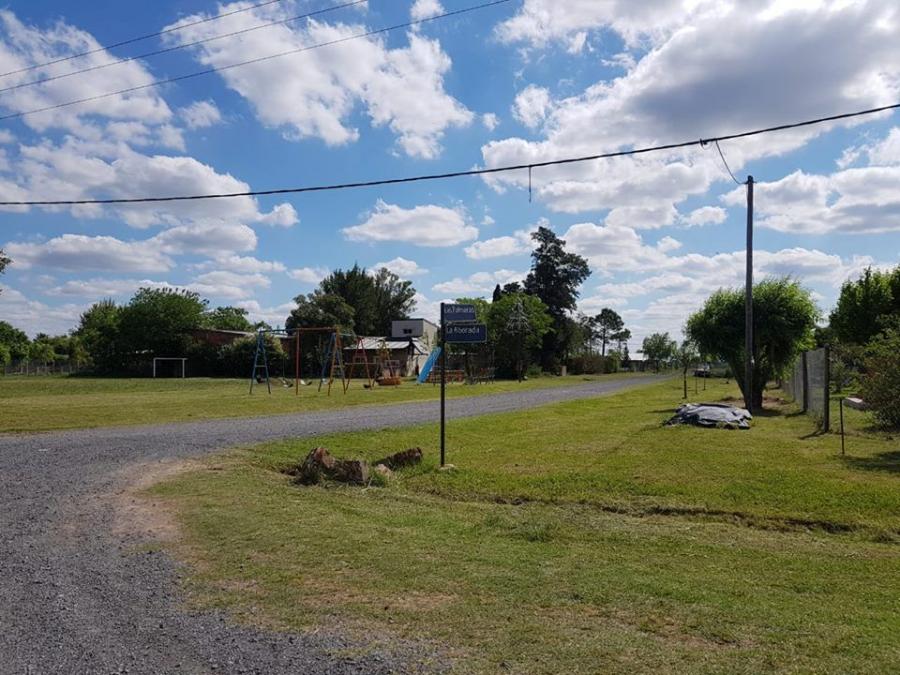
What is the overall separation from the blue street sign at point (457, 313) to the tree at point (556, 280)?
234 ft

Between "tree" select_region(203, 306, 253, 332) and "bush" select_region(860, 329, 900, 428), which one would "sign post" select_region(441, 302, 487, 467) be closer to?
"bush" select_region(860, 329, 900, 428)

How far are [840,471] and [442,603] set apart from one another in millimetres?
7068

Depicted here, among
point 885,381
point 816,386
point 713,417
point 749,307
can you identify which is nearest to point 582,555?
point 885,381

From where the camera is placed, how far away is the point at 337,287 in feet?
307

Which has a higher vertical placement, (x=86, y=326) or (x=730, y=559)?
(x=86, y=326)

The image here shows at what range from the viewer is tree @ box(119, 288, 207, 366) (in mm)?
67062

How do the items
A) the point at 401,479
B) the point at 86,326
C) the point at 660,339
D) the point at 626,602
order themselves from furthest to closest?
1. the point at 660,339
2. the point at 86,326
3. the point at 401,479
4. the point at 626,602

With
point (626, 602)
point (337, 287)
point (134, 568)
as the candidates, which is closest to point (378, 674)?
point (626, 602)

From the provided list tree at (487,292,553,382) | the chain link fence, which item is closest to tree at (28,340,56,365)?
tree at (487,292,553,382)

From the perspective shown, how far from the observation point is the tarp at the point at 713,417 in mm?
15125

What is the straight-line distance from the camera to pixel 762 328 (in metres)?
23.2

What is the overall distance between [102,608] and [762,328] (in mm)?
22179

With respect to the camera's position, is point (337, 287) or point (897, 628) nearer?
point (897, 628)

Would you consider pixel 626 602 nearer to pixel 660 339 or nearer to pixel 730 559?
pixel 730 559
